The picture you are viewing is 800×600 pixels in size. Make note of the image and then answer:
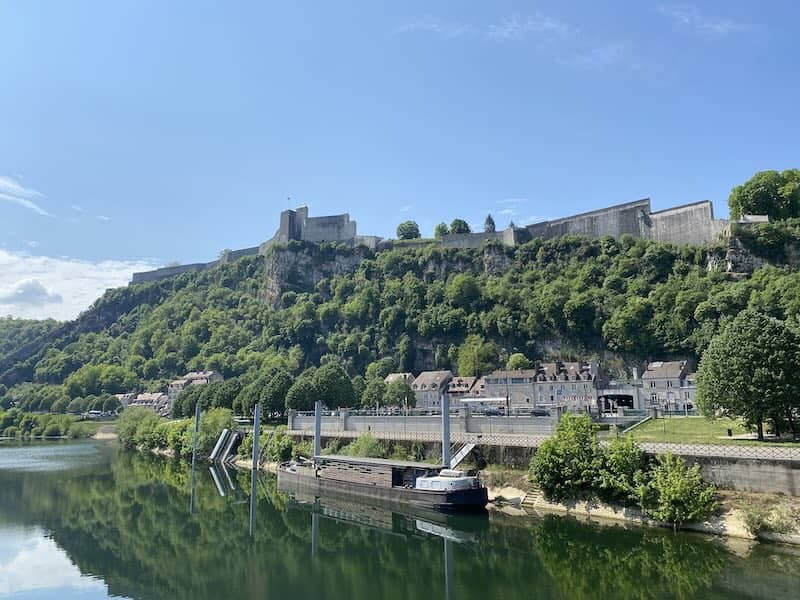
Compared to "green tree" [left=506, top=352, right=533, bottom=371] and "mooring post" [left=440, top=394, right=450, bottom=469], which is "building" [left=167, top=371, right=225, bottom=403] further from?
"mooring post" [left=440, top=394, right=450, bottom=469]

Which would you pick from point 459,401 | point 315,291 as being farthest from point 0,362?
point 459,401

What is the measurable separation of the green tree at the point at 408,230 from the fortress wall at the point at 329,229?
13751 mm

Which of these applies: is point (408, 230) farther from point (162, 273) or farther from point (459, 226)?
point (162, 273)

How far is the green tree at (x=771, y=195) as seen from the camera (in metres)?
79.1

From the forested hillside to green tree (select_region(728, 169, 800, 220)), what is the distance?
9.96 metres

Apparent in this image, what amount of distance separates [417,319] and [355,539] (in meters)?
70.4

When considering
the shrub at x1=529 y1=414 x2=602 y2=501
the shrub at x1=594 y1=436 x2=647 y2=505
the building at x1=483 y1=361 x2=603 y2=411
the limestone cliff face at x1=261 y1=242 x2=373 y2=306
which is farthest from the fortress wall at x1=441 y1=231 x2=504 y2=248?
the shrub at x1=594 y1=436 x2=647 y2=505

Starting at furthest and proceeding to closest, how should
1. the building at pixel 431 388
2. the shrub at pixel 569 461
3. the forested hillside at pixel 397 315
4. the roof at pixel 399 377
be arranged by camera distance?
the roof at pixel 399 377 < the building at pixel 431 388 < the forested hillside at pixel 397 315 < the shrub at pixel 569 461

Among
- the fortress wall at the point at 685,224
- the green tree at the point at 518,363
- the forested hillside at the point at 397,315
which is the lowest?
the green tree at the point at 518,363

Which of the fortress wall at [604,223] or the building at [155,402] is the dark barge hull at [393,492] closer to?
the fortress wall at [604,223]

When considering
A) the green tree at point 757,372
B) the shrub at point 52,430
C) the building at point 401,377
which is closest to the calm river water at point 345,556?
the green tree at point 757,372

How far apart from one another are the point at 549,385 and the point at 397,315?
37156 millimetres

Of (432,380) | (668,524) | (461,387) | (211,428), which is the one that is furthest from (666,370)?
(211,428)

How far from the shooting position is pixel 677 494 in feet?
77.3
